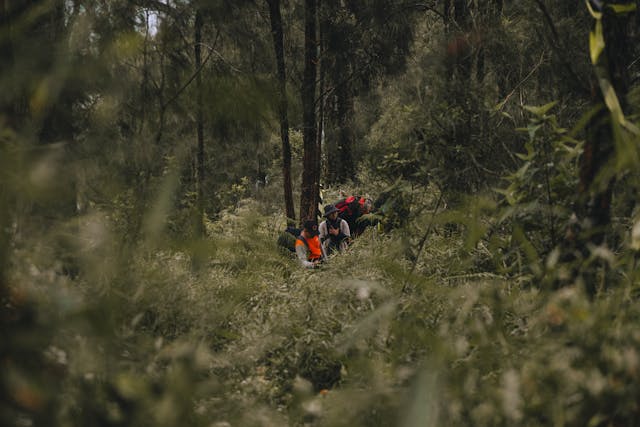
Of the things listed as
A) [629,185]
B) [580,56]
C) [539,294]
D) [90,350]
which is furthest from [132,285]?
[580,56]

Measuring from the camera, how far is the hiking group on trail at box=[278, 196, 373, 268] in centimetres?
507

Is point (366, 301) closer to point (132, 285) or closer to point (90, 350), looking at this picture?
point (132, 285)

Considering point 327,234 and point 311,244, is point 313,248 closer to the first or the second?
point 311,244

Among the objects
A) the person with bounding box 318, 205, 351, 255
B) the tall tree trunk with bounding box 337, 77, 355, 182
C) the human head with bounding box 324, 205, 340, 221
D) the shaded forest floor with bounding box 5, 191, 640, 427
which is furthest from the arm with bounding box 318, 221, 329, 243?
the tall tree trunk with bounding box 337, 77, 355, 182

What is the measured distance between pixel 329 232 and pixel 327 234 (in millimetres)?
41

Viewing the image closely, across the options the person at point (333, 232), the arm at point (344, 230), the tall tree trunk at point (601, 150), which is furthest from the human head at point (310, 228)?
the tall tree trunk at point (601, 150)

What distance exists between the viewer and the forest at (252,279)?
1.17 m

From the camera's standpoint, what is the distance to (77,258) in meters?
1.52

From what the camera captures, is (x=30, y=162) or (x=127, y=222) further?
(x=127, y=222)

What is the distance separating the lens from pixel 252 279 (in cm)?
388

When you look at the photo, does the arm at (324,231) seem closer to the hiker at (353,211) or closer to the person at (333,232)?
the person at (333,232)

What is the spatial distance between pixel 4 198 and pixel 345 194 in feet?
34.1

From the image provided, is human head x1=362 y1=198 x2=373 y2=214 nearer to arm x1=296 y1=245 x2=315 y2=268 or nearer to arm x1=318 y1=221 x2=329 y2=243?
arm x1=318 y1=221 x2=329 y2=243

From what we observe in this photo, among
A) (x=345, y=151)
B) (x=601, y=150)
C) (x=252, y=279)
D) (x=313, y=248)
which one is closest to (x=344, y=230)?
(x=313, y=248)
